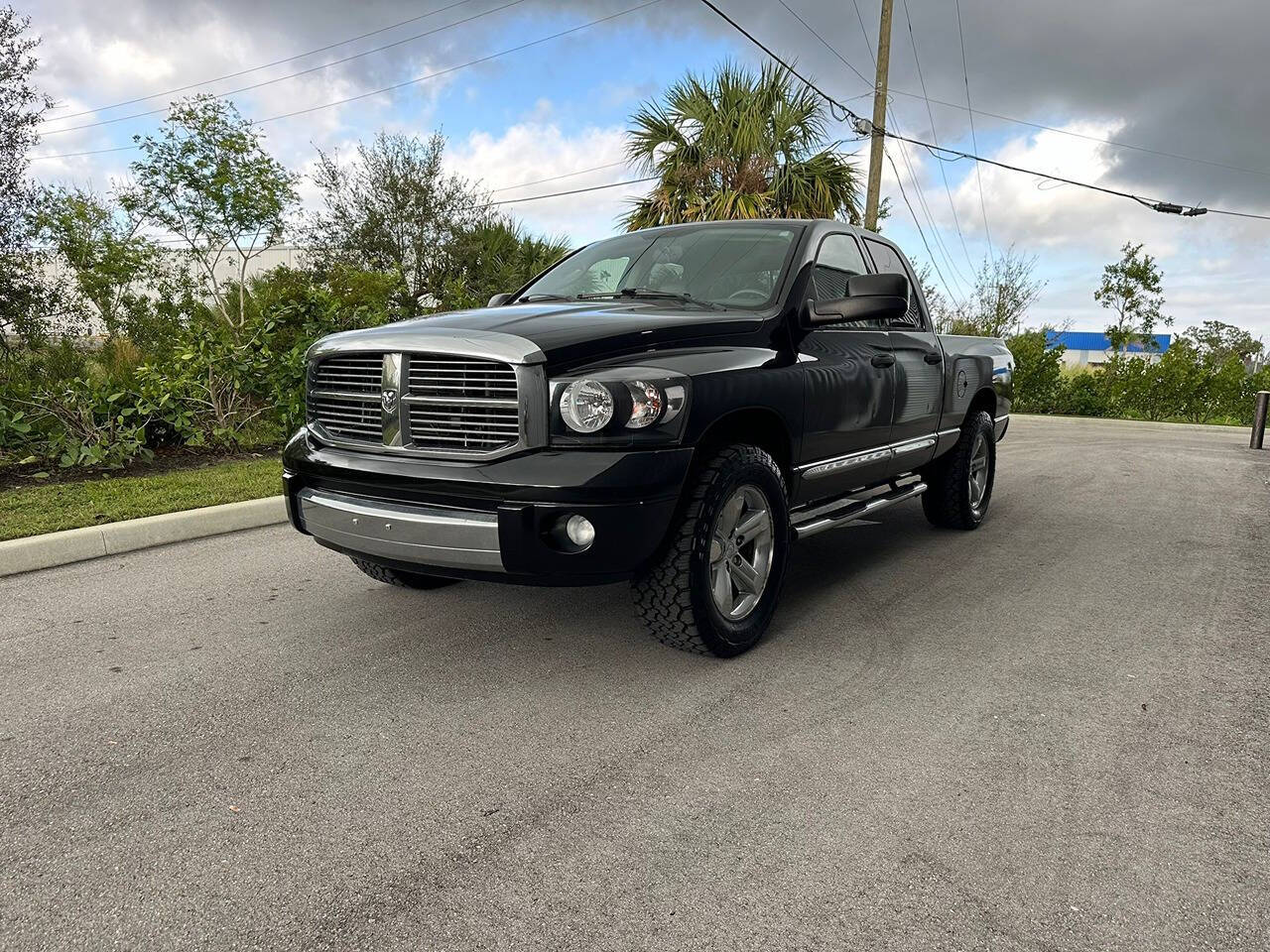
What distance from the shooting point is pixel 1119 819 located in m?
2.56

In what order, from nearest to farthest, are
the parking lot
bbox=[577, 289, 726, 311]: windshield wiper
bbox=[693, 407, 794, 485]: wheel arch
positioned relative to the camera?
1. the parking lot
2. bbox=[693, 407, 794, 485]: wheel arch
3. bbox=[577, 289, 726, 311]: windshield wiper

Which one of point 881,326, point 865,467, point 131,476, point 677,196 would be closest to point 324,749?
point 865,467

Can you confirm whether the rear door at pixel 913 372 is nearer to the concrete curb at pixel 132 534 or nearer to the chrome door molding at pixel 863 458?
the chrome door molding at pixel 863 458

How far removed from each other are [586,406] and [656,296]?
53.3 inches

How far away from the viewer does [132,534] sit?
560cm

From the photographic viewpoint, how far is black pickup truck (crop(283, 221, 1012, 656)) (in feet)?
10.5

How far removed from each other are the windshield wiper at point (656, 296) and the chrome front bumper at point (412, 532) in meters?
1.61

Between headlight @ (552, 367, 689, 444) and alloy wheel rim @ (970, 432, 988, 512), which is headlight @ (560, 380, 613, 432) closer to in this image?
headlight @ (552, 367, 689, 444)

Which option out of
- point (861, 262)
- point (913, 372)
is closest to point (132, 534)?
point (861, 262)

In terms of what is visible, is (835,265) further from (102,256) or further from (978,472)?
(102,256)

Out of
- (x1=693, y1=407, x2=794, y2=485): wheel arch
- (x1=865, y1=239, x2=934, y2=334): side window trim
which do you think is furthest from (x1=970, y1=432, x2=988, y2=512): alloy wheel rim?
(x1=693, y1=407, x2=794, y2=485): wheel arch

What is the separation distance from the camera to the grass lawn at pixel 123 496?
5.67m

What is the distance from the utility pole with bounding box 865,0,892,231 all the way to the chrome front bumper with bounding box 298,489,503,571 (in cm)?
1679

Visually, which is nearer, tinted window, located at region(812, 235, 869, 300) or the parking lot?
the parking lot
